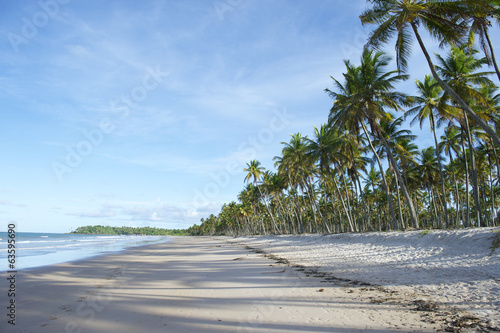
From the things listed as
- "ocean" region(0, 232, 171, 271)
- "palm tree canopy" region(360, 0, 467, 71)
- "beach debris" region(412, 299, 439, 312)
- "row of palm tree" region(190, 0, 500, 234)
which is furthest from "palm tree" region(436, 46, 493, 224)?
"ocean" region(0, 232, 171, 271)

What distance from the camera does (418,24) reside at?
1204 cm

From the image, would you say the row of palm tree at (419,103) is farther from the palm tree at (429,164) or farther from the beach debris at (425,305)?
the beach debris at (425,305)

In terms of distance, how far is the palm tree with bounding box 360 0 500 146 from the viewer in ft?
35.4

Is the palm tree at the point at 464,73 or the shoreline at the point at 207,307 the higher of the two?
the palm tree at the point at 464,73

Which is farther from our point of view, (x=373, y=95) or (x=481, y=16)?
(x=373, y=95)

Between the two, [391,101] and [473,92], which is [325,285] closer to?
[473,92]

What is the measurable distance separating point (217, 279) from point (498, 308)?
21.5 feet

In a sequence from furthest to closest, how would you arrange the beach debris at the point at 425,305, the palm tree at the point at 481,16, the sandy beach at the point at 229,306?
the palm tree at the point at 481,16 → the beach debris at the point at 425,305 → the sandy beach at the point at 229,306

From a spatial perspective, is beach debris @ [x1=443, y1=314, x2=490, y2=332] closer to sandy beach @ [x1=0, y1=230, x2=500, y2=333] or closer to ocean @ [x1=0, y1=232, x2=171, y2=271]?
sandy beach @ [x1=0, y1=230, x2=500, y2=333]

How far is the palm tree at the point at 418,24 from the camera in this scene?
1079 cm

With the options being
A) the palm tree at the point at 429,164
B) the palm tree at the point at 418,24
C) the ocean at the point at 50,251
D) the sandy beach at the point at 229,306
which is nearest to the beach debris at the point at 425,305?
the sandy beach at the point at 229,306

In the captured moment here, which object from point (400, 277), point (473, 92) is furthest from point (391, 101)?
point (400, 277)

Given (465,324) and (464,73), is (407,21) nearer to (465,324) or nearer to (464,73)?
(464,73)

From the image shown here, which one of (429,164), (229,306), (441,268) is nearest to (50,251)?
(229,306)
